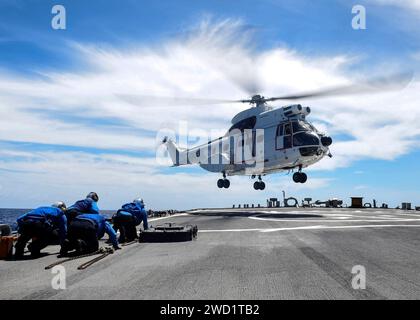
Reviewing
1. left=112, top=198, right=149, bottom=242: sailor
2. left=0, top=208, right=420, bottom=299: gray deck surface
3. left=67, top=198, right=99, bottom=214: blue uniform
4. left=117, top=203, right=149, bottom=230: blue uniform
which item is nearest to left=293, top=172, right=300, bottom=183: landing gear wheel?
left=0, top=208, right=420, bottom=299: gray deck surface

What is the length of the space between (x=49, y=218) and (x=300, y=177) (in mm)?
24458

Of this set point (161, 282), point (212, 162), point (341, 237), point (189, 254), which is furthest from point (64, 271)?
point (212, 162)

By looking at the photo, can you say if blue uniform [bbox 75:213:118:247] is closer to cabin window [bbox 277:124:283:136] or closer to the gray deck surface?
the gray deck surface

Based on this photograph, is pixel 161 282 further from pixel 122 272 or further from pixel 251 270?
pixel 251 270

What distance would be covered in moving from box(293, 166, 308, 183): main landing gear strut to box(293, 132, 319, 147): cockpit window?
325 cm

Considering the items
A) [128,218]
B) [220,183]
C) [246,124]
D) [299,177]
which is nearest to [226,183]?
[220,183]

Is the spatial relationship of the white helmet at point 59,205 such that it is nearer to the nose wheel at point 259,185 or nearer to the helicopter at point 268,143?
the helicopter at point 268,143

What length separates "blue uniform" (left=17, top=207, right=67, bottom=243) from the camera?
9375 mm

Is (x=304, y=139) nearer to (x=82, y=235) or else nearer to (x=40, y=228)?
Answer: (x=82, y=235)

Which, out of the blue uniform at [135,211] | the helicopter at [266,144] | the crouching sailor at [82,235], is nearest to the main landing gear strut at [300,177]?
the helicopter at [266,144]

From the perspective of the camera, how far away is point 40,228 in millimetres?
9383

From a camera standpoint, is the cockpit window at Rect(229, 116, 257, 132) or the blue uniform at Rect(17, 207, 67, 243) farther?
the cockpit window at Rect(229, 116, 257, 132)

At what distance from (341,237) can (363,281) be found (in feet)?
22.8

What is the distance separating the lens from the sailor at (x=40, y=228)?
30.7ft
